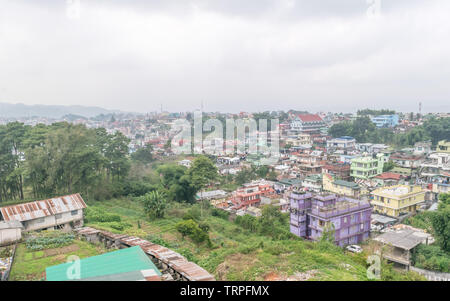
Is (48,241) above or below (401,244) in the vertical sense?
above

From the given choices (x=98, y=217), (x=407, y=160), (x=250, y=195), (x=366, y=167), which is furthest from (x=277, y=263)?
(x=407, y=160)

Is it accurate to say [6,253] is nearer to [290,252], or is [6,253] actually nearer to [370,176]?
[290,252]

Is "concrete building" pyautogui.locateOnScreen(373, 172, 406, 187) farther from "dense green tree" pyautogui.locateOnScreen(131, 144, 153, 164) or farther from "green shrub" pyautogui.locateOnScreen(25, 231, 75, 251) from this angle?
"green shrub" pyautogui.locateOnScreen(25, 231, 75, 251)

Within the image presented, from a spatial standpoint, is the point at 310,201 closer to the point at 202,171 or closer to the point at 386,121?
the point at 202,171

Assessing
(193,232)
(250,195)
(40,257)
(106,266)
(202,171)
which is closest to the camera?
(106,266)

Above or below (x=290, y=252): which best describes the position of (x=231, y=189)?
below
